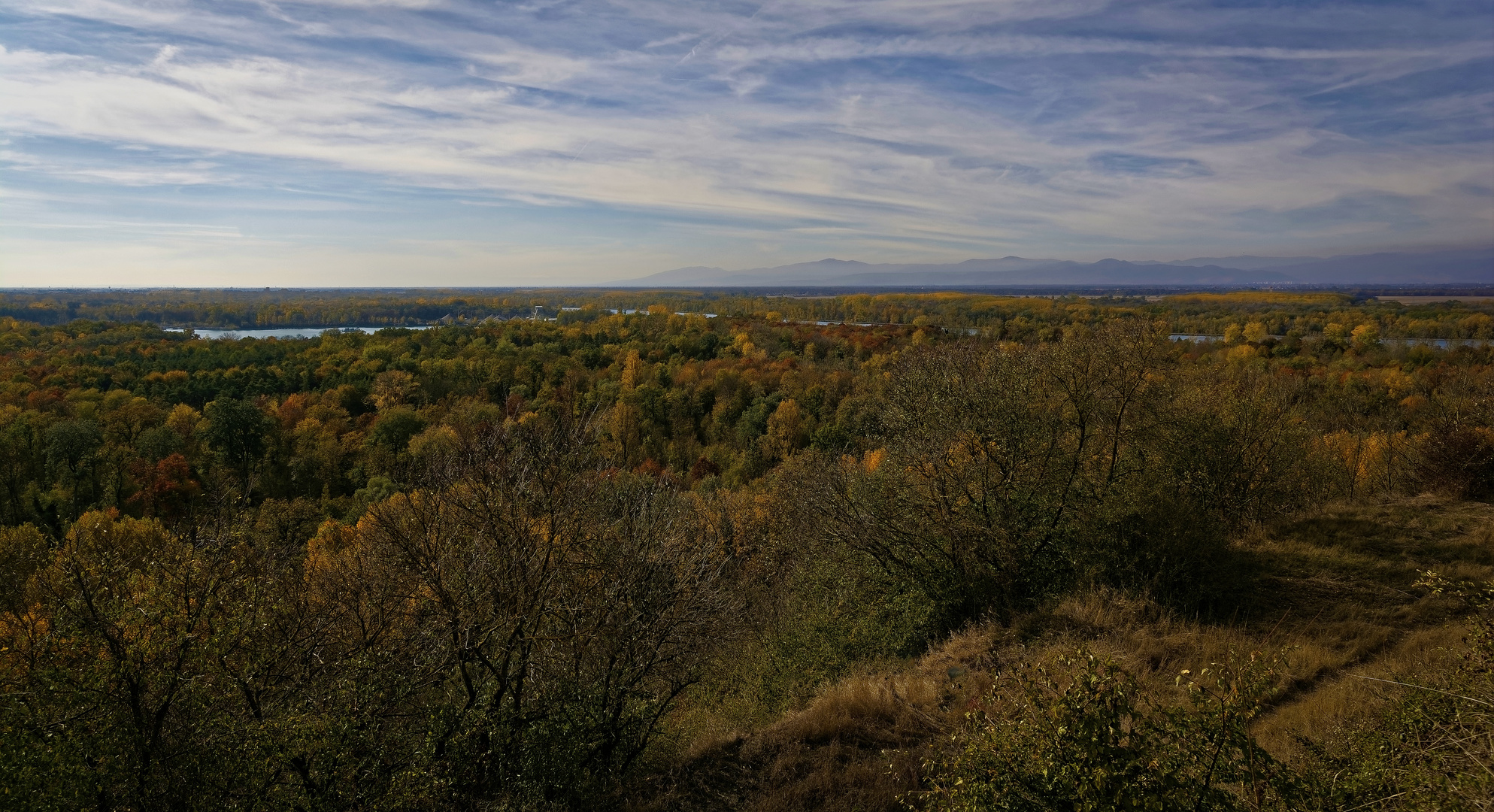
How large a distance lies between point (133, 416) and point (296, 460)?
527 inches

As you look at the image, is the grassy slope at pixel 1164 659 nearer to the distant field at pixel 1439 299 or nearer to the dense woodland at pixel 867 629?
the dense woodland at pixel 867 629

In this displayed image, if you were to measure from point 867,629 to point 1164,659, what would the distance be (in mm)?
5762

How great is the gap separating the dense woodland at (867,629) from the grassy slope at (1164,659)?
7 centimetres

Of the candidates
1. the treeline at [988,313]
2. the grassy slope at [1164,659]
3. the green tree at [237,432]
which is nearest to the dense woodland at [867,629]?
the grassy slope at [1164,659]

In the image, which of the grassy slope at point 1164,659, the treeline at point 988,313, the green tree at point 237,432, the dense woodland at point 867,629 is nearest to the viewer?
Answer: the dense woodland at point 867,629

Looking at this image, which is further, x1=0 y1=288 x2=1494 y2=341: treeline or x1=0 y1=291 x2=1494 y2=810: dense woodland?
x1=0 y1=288 x2=1494 y2=341: treeline

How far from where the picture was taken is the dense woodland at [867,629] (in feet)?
15.4

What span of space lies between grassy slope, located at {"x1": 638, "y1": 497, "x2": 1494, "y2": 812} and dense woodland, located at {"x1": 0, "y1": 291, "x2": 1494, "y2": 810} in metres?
0.07

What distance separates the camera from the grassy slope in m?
8.00

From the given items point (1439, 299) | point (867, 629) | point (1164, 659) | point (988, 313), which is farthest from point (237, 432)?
point (1439, 299)

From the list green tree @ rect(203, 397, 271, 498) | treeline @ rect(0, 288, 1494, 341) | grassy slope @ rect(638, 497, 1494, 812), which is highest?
treeline @ rect(0, 288, 1494, 341)

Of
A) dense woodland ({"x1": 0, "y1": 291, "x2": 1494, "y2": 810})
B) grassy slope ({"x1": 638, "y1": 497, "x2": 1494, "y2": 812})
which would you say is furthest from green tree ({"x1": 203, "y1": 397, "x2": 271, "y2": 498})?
grassy slope ({"x1": 638, "y1": 497, "x2": 1494, "y2": 812})

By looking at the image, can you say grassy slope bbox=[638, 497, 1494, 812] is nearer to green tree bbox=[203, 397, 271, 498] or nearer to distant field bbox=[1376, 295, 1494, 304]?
green tree bbox=[203, 397, 271, 498]

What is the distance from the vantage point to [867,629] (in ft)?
46.4
